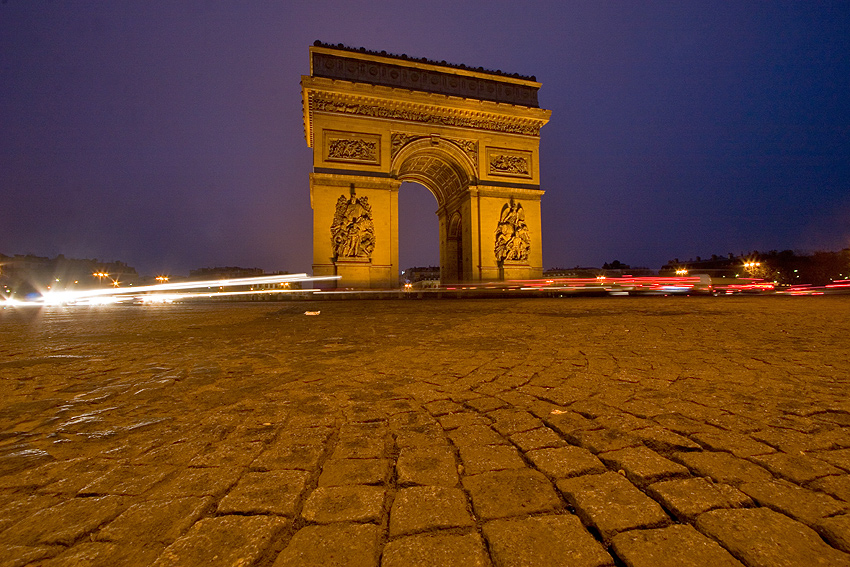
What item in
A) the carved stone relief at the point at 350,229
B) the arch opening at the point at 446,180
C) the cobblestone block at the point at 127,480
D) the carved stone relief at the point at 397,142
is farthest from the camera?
the arch opening at the point at 446,180

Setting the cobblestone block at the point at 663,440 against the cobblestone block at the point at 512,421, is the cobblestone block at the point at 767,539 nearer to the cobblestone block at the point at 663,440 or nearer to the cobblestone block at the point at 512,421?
the cobblestone block at the point at 663,440

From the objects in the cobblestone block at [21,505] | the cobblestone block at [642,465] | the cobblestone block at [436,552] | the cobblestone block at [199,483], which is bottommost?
the cobblestone block at [436,552]

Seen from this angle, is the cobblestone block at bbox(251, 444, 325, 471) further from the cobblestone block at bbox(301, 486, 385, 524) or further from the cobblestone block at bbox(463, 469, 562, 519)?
the cobblestone block at bbox(463, 469, 562, 519)

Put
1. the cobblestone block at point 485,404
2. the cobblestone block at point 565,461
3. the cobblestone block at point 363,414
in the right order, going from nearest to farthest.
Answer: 1. the cobblestone block at point 565,461
2. the cobblestone block at point 363,414
3. the cobblestone block at point 485,404

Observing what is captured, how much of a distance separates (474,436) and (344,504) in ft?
2.17

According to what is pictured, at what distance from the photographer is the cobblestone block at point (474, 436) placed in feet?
5.09

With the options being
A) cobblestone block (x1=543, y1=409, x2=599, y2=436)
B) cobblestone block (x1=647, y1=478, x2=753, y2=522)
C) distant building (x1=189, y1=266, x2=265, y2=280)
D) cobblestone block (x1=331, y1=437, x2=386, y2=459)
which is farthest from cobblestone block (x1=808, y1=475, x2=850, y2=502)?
distant building (x1=189, y1=266, x2=265, y2=280)

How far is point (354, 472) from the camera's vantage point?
134 cm

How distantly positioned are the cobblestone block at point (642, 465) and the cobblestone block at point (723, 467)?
0.06m

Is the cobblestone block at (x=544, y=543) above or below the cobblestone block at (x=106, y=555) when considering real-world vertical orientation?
below

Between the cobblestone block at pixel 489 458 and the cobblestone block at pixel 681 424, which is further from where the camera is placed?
the cobblestone block at pixel 681 424

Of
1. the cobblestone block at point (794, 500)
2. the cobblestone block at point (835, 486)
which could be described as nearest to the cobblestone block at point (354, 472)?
the cobblestone block at point (794, 500)

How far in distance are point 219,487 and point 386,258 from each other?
13968 millimetres

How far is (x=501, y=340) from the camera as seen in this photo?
12.7 ft
